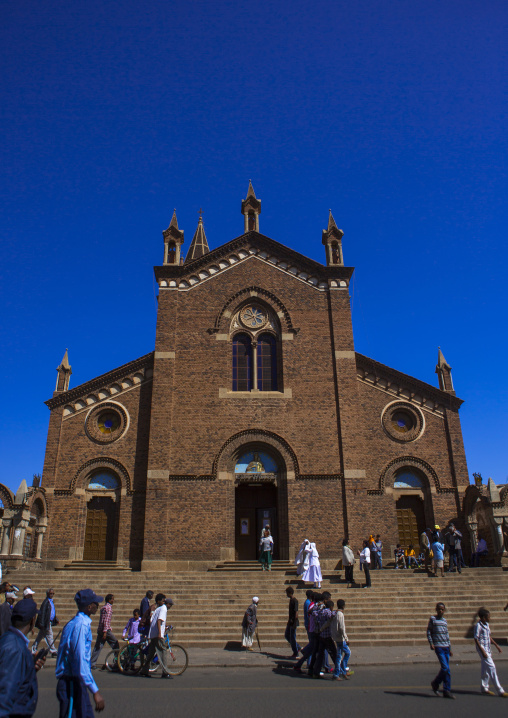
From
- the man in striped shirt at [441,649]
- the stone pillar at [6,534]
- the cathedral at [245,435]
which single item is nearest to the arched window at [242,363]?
the cathedral at [245,435]

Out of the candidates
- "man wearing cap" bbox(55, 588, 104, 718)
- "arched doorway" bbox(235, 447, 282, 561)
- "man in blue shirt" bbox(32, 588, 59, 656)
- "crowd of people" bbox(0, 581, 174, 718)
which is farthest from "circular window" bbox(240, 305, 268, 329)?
"man wearing cap" bbox(55, 588, 104, 718)

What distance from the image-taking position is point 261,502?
→ 25.1 m

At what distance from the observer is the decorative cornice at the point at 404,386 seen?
1035 inches

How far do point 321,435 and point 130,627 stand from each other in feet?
46.6

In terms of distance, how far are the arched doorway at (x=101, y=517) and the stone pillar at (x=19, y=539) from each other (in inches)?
128

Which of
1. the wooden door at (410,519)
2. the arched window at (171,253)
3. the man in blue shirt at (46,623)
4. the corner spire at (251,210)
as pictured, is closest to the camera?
the man in blue shirt at (46,623)

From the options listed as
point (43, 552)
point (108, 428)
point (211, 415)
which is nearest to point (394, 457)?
point (211, 415)

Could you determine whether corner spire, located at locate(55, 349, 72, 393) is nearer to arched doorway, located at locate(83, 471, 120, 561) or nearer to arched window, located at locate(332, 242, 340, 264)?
arched doorway, located at locate(83, 471, 120, 561)

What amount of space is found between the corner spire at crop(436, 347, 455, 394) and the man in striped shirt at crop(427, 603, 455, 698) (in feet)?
59.1

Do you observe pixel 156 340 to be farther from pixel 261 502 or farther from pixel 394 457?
pixel 394 457

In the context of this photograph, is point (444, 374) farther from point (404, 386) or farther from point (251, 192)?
point (251, 192)

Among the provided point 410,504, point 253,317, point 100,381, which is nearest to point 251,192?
point 253,317

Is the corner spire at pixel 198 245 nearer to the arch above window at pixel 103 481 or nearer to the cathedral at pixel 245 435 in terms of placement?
the cathedral at pixel 245 435

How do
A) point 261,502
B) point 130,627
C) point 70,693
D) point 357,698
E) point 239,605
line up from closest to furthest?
1. point 70,693
2. point 357,698
3. point 130,627
4. point 239,605
5. point 261,502
